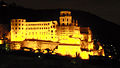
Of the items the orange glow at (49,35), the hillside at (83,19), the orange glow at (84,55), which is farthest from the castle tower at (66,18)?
the hillside at (83,19)

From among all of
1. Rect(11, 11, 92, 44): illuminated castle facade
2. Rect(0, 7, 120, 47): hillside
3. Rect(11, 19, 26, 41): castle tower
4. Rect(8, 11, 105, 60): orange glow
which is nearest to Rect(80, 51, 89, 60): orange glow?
Rect(8, 11, 105, 60): orange glow

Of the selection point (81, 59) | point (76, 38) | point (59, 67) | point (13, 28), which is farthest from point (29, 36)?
point (59, 67)

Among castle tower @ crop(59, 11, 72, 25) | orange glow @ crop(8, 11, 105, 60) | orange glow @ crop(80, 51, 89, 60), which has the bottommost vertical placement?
orange glow @ crop(80, 51, 89, 60)

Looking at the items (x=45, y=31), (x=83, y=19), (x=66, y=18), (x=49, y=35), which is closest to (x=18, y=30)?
(x=45, y=31)

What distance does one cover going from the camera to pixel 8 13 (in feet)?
161

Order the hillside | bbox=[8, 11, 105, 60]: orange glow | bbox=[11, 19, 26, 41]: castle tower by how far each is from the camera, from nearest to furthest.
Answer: bbox=[8, 11, 105, 60]: orange glow → bbox=[11, 19, 26, 41]: castle tower → the hillside

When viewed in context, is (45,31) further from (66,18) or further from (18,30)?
(18,30)

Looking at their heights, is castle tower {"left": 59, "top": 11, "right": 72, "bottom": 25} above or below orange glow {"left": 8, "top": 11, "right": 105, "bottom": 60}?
above

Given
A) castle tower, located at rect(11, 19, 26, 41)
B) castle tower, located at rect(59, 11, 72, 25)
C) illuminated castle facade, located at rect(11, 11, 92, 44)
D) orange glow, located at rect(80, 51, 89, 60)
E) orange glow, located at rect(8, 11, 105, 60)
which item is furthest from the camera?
castle tower, located at rect(59, 11, 72, 25)

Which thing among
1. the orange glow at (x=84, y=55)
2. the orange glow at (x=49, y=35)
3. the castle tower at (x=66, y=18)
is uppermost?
the castle tower at (x=66, y=18)

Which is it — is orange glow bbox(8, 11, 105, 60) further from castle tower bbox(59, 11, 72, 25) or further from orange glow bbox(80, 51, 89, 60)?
orange glow bbox(80, 51, 89, 60)

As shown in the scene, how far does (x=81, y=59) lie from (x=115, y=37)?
24.0m

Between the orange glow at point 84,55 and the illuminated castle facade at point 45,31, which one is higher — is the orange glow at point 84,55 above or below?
below

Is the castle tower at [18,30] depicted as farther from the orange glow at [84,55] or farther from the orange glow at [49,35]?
the orange glow at [84,55]
